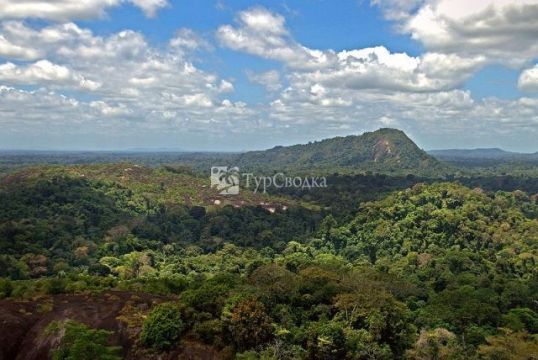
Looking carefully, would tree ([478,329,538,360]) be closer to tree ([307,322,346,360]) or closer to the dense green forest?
the dense green forest

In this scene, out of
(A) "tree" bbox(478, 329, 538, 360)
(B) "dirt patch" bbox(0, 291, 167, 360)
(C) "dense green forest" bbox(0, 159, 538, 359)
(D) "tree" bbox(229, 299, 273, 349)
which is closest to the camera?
(A) "tree" bbox(478, 329, 538, 360)

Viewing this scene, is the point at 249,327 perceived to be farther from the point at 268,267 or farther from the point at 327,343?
the point at 268,267

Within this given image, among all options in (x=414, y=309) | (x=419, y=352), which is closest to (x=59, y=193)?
(x=414, y=309)

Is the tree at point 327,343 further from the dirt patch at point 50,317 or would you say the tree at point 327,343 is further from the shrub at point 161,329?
the dirt patch at point 50,317

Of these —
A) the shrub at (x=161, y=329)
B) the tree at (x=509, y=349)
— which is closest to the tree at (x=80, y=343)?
the shrub at (x=161, y=329)

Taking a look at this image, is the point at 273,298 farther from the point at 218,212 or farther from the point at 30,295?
the point at 218,212

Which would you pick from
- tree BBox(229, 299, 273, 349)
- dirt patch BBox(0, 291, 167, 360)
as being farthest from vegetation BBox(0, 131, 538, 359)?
dirt patch BBox(0, 291, 167, 360)

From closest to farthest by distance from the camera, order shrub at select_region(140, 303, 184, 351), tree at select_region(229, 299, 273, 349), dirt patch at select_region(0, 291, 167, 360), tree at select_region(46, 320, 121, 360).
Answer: tree at select_region(46, 320, 121, 360)
shrub at select_region(140, 303, 184, 351)
tree at select_region(229, 299, 273, 349)
dirt patch at select_region(0, 291, 167, 360)
